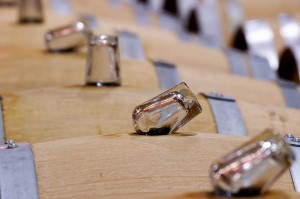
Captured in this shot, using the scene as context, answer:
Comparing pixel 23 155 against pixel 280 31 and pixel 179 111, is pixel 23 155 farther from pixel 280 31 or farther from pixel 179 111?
pixel 280 31

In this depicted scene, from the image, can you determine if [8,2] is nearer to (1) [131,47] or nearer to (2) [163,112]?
(1) [131,47]

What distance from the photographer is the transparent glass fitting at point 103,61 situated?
72.5 inches

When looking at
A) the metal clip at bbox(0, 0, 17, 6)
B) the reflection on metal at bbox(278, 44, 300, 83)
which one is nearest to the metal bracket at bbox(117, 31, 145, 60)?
the metal clip at bbox(0, 0, 17, 6)

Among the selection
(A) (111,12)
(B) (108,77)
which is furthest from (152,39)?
(B) (108,77)

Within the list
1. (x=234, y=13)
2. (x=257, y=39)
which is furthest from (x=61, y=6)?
(x=234, y=13)

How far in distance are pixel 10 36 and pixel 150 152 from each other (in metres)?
1.31

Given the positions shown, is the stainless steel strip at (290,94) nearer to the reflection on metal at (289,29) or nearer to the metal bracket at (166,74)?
the metal bracket at (166,74)

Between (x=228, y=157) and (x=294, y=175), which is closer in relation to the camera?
(x=228, y=157)

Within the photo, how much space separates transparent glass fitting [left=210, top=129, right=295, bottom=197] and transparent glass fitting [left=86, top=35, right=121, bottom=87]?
0.82m

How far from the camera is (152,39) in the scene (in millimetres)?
2896

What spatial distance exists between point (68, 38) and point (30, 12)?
45 cm

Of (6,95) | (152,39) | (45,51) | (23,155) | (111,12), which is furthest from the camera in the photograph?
(111,12)

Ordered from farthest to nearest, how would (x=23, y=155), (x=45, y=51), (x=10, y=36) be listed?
1. (x=10, y=36)
2. (x=45, y=51)
3. (x=23, y=155)

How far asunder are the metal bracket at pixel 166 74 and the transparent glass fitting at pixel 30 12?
0.65 metres
